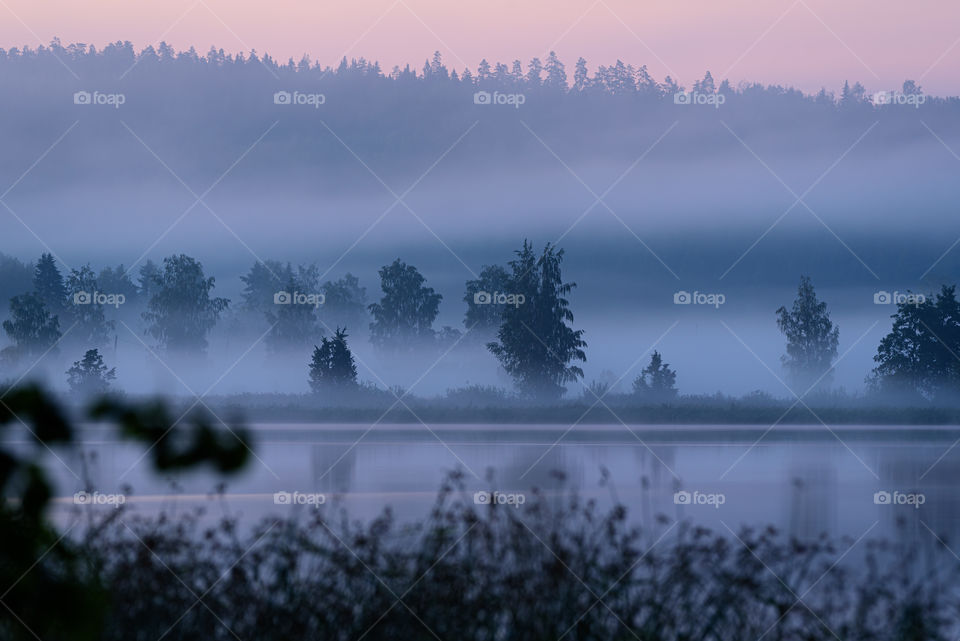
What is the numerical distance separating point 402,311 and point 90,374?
1848 cm

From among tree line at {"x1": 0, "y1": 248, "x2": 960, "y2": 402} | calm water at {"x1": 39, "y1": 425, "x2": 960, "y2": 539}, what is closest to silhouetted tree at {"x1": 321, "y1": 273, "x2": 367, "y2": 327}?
tree line at {"x1": 0, "y1": 248, "x2": 960, "y2": 402}

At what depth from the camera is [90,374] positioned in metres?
54.1

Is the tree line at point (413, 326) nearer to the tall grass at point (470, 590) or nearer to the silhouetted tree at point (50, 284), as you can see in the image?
the silhouetted tree at point (50, 284)

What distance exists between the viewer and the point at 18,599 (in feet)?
5.08

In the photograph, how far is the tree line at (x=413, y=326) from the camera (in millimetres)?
52406

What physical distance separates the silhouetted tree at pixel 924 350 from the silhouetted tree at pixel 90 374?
3550 cm

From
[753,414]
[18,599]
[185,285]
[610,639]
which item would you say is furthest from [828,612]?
[185,285]

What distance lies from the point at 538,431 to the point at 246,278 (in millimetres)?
52792

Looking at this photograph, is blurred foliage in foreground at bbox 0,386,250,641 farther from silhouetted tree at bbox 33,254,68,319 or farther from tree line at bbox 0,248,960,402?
silhouetted tree at bbox 33,254,68,319

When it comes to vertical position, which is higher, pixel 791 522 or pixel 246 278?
pixel 246 278

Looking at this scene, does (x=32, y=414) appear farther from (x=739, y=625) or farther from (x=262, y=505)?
(x=262, y=505)

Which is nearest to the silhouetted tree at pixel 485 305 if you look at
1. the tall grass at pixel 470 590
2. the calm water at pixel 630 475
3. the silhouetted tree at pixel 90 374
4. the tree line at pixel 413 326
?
the tree line at pixel 413 326

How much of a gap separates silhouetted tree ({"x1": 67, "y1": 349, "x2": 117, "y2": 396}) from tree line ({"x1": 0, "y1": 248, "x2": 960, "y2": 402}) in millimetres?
112

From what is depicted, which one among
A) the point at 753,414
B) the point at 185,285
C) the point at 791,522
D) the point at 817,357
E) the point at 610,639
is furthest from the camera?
the point at 185,285
